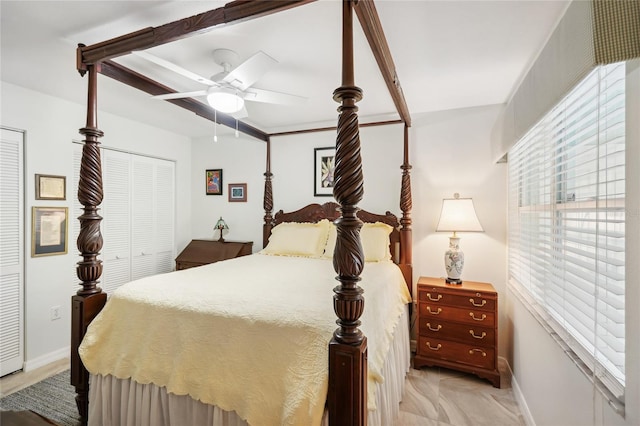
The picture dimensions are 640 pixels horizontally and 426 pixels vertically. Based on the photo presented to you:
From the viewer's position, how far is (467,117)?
2.93m

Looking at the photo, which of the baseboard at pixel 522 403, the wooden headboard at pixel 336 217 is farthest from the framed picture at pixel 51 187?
the baseboard at pixel 522 403

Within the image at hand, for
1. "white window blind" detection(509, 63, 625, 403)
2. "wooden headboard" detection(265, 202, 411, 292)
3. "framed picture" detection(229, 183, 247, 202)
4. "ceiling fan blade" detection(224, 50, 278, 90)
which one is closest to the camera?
"white window blind" detection(509, 63, 625, 403)

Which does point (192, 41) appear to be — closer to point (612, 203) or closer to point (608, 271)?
point (612, 203)

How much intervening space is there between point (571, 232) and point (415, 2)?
138 cm

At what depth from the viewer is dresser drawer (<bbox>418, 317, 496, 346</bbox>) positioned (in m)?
2.40

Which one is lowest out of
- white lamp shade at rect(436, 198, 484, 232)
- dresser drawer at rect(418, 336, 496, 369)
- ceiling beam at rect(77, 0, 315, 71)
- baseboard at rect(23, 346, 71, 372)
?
baseboard at rect(23, 346, 71, 372)

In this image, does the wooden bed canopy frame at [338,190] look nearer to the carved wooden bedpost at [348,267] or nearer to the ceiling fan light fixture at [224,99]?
the carved wooden bedpost at [348,267]

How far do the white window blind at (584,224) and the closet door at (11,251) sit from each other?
151 inches

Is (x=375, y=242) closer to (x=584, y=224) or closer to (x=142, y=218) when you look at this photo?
(x=584, y=224)

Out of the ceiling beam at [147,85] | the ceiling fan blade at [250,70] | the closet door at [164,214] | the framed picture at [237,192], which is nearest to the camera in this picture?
the ceiling fan blade at [250,70]

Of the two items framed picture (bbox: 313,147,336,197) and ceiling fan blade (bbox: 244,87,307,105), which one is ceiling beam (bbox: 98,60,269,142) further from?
framed picture (bbox: 313,147,336,197)

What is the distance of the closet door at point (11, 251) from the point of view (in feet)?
8.00

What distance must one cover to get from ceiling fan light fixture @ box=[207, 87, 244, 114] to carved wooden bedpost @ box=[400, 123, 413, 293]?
5.33 ft

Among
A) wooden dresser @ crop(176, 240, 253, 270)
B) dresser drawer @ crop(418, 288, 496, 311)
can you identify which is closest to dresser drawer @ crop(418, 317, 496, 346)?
dresser drawer @ crop(418, 288, 496, 311)
